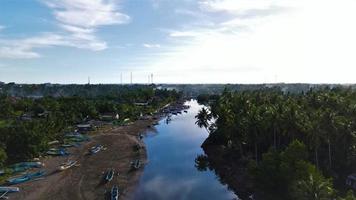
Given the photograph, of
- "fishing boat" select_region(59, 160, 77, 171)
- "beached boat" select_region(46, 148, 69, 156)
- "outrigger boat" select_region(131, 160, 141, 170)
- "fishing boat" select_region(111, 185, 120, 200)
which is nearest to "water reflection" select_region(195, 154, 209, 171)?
"outrigger boat" select_region(131, 160, 141, 170)

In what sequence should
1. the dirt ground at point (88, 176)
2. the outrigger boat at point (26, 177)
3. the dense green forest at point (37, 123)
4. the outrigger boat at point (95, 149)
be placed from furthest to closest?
the outrigger boat at point (95, 149)
the dense green forest at point (37, 123)
the outrigger boat at point (26, 177)
the dirt ground at point (88, 176)

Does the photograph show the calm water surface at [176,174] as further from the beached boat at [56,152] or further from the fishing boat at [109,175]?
the beached boat at [56,152]

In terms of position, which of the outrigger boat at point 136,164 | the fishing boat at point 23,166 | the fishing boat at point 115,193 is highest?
the fishing boat at point 23,166

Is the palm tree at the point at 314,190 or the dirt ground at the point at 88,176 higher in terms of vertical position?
the palm tree at the point at 314,190

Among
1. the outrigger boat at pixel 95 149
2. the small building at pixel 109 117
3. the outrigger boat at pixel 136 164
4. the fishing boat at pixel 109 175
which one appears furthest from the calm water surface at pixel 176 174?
the small building at pixel 109 117

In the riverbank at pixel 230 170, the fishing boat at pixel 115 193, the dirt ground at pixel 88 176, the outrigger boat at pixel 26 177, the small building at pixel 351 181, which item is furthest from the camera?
the outrigger boat at pixel 26 177

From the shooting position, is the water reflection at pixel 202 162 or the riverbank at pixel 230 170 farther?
the water reflection at pixel 202 162

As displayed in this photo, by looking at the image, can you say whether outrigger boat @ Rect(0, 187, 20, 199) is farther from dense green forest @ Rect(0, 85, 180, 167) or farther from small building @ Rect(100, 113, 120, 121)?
small building @ Rect(100, 113, 120, 121)

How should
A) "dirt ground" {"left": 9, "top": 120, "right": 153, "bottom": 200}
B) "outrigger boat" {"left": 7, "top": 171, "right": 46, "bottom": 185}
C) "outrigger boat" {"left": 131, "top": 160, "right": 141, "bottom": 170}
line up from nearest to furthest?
"dirt ground" {"left": 9, "top": 120, "right": 153, "bottom": 200}, "outrigger boat" {"left": 7, "top": 171, "right": 46, "bottom": 185}, "outrigger boat" {"left": 131, "top": 160, "right": 141, "bottom": 170}

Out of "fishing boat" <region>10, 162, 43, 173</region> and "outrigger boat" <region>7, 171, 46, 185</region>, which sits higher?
"fishing boat" <region>10, 162, 43, 173</region>
